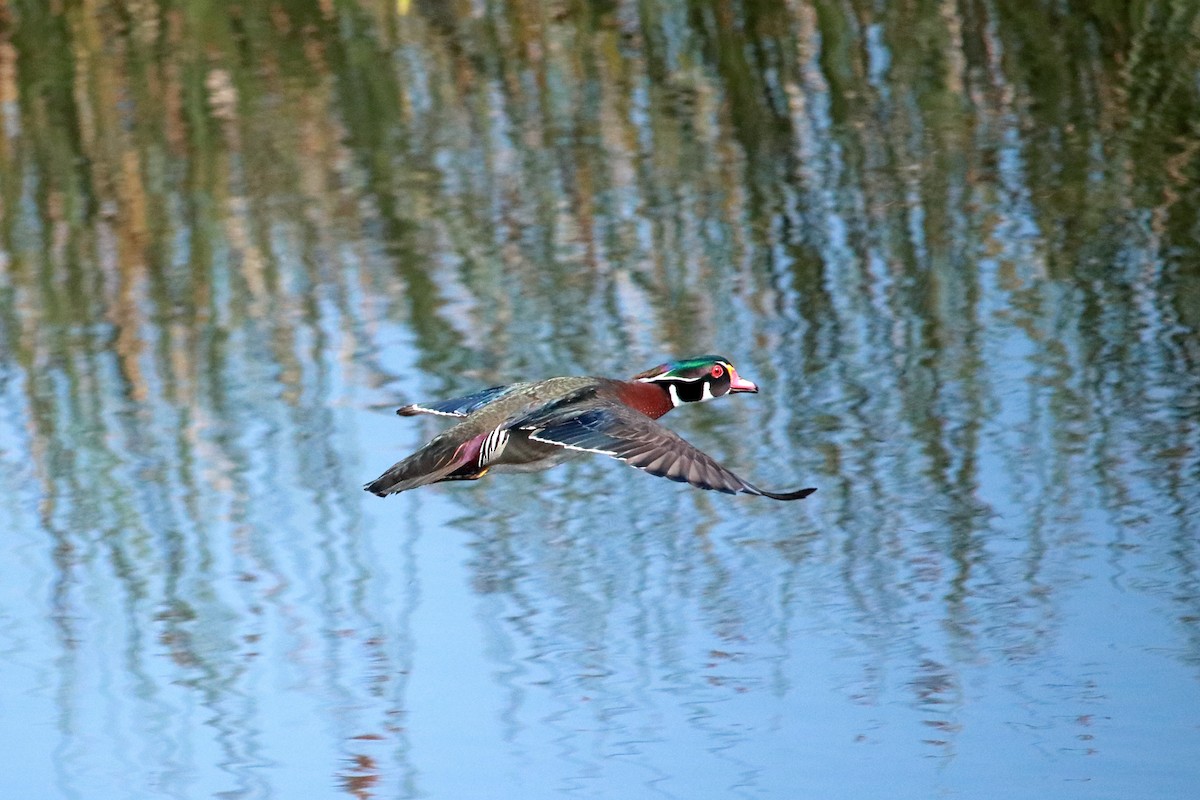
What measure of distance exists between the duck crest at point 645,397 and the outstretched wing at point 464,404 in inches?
11.8

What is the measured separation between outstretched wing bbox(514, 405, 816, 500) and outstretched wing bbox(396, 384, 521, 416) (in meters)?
0.35

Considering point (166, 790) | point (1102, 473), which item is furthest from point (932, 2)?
point (166, 790)

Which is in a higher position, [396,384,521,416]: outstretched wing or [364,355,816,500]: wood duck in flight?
[396,384,521,416]: outstretched wing

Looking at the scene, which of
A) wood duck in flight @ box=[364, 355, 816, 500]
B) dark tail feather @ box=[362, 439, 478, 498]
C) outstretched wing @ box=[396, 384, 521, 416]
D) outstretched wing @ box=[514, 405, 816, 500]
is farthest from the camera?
outstretched wing @ box=[396, 384, 521, 416]

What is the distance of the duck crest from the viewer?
5.45 m

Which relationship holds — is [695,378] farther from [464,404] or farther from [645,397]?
[464,404]

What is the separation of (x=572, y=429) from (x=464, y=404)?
2.28ft

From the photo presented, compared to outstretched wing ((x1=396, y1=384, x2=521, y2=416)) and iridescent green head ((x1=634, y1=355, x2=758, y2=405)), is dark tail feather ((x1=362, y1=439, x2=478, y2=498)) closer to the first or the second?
outstretched wing ((x1=396, y1=384, x2=521, y2=416))

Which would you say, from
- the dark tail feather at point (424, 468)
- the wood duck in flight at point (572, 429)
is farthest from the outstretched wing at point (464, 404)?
the dark tail feather at point (424, 468)

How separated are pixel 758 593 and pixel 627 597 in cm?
36

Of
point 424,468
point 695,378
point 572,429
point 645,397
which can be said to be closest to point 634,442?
point 572,429

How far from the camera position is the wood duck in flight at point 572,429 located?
15.3ft

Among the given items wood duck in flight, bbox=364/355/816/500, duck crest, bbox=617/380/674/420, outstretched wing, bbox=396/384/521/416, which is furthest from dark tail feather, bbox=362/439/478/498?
duck crest, bbox=617/380/674/420

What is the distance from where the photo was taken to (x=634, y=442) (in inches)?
187
